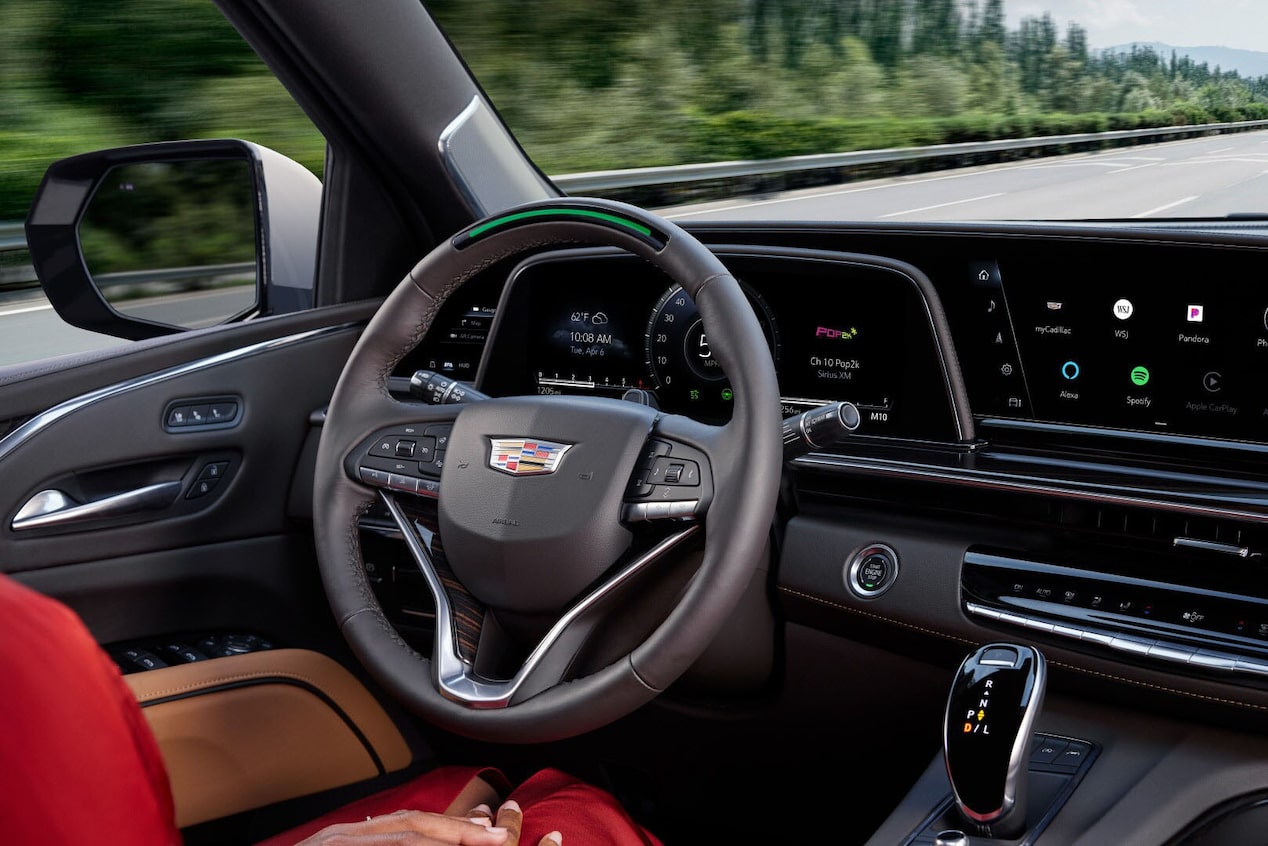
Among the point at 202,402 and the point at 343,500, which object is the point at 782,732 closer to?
the point at 343,500

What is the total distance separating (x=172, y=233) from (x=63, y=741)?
192 cm

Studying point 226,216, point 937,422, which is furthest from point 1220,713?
point 226,216

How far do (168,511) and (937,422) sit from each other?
1432mm

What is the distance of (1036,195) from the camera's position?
214 cm

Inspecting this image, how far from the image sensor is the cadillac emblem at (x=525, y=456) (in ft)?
5.25

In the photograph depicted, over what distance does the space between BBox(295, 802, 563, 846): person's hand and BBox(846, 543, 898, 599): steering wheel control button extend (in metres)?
0.63

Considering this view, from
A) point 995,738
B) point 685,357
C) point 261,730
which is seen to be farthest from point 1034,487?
point 261,730

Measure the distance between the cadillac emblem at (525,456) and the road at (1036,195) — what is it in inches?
28.9

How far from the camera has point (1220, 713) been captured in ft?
5.14

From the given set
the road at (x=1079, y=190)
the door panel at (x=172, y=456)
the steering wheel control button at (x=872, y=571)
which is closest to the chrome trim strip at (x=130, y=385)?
the door panel at (x=172, y=456)

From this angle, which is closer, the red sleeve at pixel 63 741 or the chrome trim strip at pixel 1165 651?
the red sleeve at pixel 63 741

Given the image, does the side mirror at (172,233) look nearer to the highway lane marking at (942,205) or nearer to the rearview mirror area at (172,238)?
the rearview mirror area at (172,238)

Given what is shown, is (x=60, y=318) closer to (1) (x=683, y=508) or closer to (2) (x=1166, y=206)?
(1) (x=683, y=508)

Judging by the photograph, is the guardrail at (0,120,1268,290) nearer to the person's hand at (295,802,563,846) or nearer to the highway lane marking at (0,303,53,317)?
the highway lane marking at (0,303,53,317)
